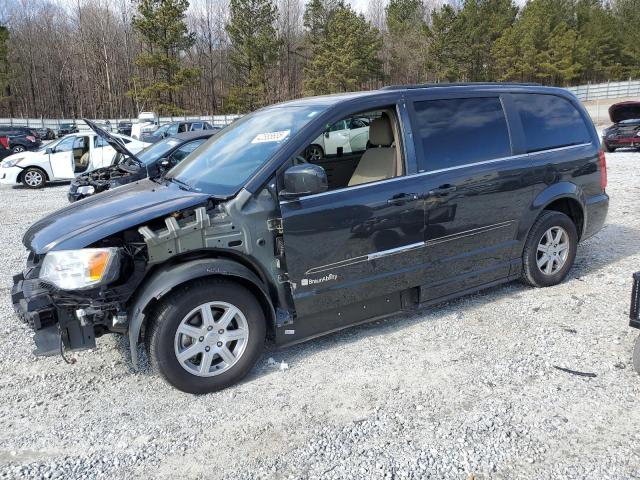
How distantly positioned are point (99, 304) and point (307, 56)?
59.1 meters

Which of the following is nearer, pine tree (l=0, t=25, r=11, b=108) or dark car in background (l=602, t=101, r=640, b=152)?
dark car in background (l=602, t=101, r=640, b=152)

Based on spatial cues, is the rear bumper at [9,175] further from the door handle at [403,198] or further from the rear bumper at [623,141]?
the rear bumper at [623,141]

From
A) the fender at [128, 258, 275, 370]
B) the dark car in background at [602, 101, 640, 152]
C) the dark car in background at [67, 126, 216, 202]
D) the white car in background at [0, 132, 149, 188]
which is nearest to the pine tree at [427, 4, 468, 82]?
the dark car in background at [602, 101, 640, 152]

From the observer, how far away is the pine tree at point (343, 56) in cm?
4734

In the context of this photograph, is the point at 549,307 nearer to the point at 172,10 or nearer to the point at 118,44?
the point at 172,10

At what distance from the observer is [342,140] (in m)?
5.60

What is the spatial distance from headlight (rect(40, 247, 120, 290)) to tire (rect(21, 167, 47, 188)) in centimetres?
1379

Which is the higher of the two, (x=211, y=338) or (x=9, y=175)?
(x=9, y=175)

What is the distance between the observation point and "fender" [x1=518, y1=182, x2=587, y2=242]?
4741mm

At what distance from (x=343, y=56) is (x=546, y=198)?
4554cm

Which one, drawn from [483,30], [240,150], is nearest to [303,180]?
[240,150]

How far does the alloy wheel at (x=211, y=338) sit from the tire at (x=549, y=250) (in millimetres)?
2880

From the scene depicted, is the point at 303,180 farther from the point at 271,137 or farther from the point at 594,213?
the point at 594,213

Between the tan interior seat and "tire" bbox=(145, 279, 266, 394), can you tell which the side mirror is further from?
"tire" bbox=(145, 279, 266, 394)
